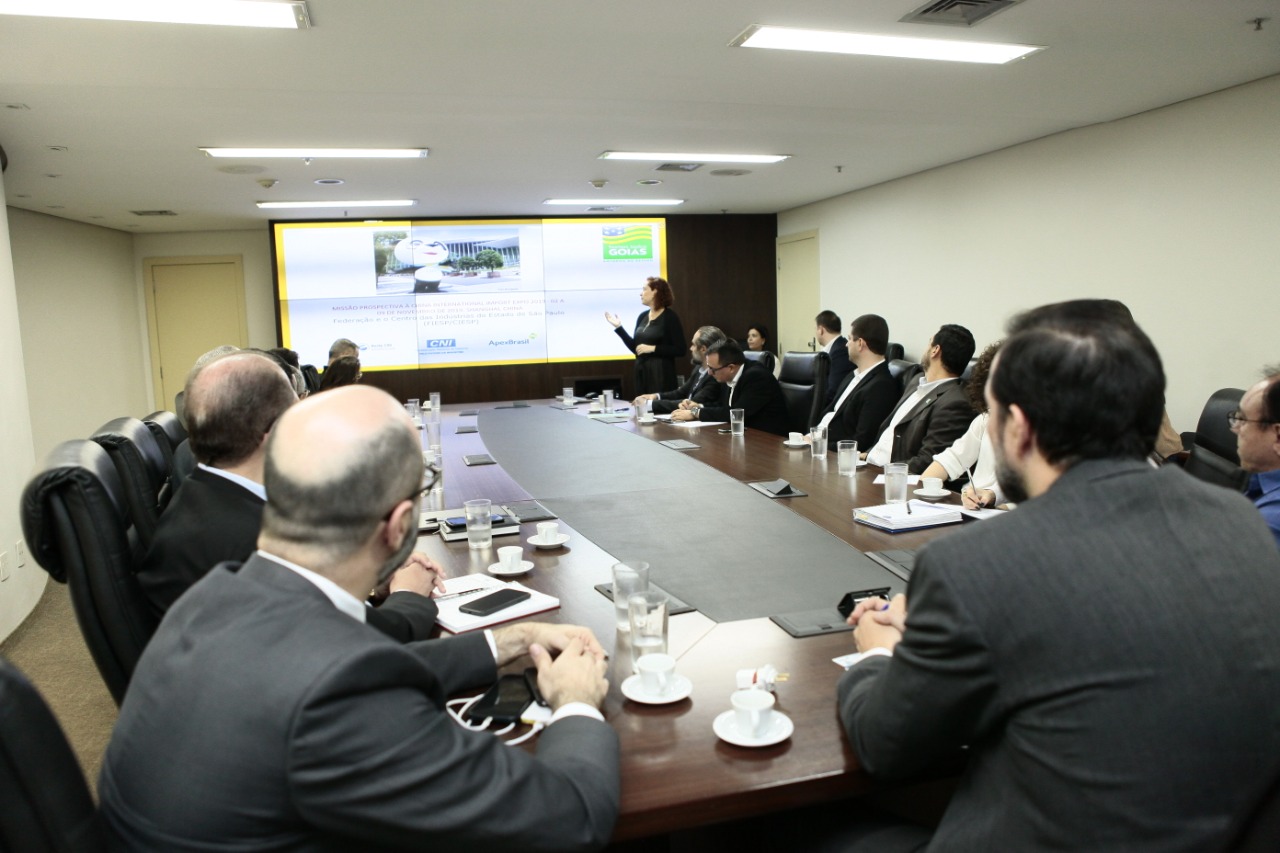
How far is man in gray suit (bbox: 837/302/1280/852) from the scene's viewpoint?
983 mm

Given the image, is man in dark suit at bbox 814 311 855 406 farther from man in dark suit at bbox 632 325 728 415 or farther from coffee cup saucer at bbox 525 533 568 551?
coffee cup saucer at bbox 525 533 568 551

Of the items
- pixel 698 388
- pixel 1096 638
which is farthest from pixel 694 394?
pixel 1096 638

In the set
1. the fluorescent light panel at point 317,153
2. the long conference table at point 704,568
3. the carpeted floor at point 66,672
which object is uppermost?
the fluorescent light panel at point 317,153

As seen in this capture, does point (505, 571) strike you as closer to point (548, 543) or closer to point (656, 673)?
point (548, 543)

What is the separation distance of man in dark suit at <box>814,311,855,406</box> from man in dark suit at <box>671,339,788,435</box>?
155 centimetres

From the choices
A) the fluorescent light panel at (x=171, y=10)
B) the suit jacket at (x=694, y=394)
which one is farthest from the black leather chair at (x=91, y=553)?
the suit jacket at (x=694, y=394)

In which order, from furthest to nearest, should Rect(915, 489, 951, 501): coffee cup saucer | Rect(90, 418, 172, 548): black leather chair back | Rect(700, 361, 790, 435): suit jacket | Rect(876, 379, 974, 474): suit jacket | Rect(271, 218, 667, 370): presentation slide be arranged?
Rect(271, 218, 667, 370): presentation slide < Rect(700, 361, 790, 435): suit jacket < Rect(876, 379, 974, 474): suit jacket < Rect(915, 489, 951, 501): coffee cup saucer < Rect(90, 418, 172, 548): black leather chair back

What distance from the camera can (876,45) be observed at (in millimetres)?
3842

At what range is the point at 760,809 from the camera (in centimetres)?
116

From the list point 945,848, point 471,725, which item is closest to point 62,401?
point 471,725

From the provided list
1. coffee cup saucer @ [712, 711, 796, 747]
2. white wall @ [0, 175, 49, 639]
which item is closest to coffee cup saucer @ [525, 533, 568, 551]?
coffee cup saucer @ [712, 711, 796, 747]

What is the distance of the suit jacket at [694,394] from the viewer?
18.8 feet

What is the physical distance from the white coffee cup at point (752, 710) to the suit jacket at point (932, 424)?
2.22 metres

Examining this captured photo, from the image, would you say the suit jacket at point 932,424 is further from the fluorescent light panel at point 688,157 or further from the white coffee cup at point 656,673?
the fluorescent light panel at point 688,157
